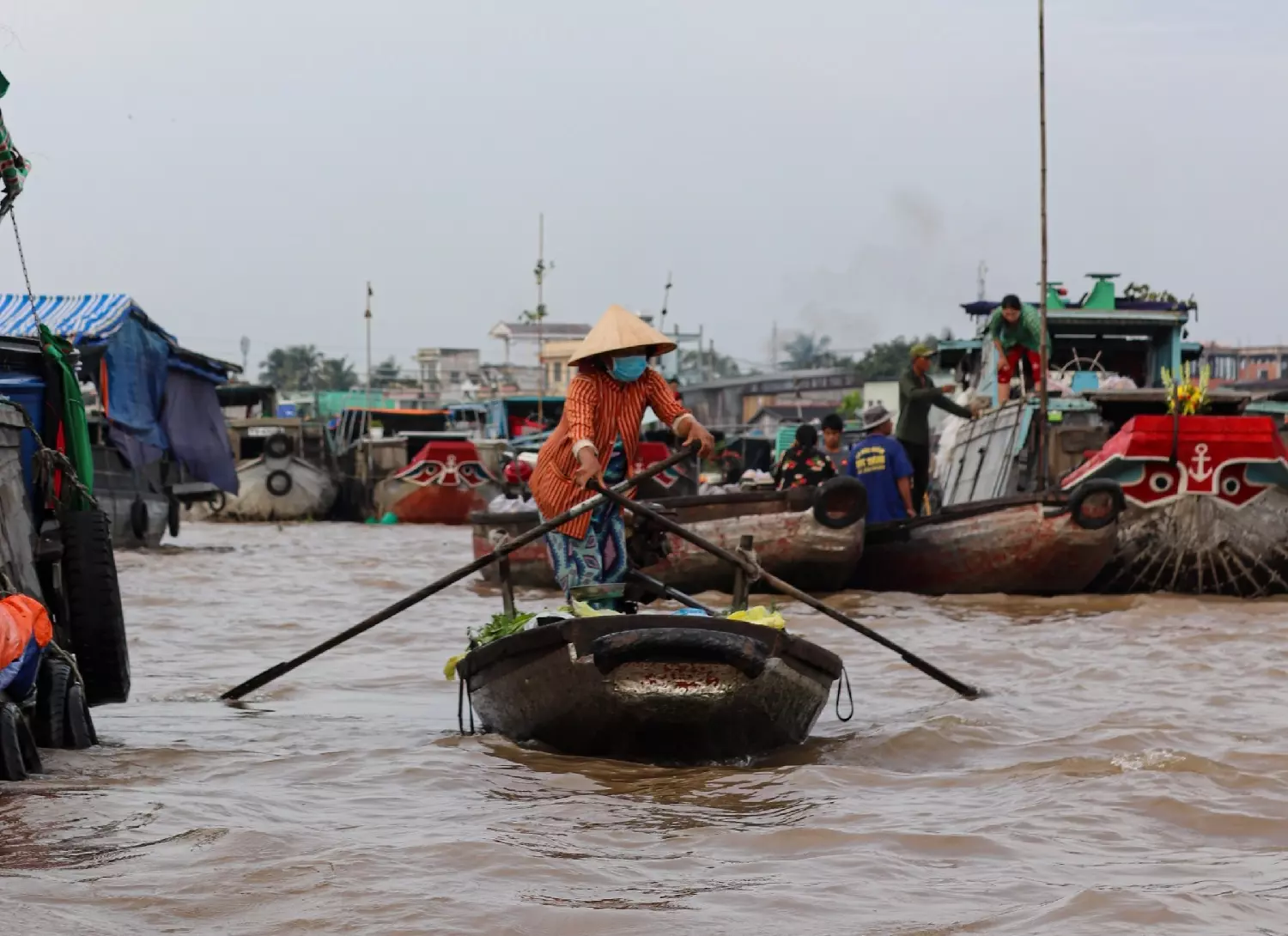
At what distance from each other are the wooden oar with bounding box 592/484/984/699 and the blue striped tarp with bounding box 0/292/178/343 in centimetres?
921

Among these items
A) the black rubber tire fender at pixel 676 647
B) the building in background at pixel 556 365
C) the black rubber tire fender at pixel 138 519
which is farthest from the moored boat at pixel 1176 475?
the building in background at pixel 556 365

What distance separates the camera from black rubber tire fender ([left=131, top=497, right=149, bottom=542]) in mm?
17234

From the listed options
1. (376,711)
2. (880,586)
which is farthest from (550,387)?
(376,711)

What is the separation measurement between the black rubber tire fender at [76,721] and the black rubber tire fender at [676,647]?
1935 mm

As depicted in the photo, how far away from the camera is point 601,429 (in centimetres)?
657

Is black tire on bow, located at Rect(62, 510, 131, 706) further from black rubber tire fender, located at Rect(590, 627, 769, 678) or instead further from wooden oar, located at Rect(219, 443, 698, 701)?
black rubber tire fender, located at Rect(590, 627, 769, 678)

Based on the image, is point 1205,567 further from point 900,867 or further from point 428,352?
point 428,352

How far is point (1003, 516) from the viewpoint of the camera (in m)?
11.5

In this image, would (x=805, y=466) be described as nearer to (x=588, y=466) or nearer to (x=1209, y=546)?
(x=1209, y=546)

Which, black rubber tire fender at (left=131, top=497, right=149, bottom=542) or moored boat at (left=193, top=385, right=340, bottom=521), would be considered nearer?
black rubber tire fender at (left=131, top=497, right=149, bottom=542)

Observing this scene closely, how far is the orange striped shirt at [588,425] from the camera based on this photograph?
645cm

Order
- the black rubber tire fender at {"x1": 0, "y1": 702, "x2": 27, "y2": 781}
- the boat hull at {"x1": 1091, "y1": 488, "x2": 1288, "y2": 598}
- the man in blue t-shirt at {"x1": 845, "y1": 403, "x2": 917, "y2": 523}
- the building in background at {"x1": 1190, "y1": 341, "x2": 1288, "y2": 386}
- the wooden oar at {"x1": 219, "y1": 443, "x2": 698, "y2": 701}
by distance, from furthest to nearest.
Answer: the building in background at {"x1": 1190, "y1": 341, "x2": 1288, "y2": 386} < the man in blue t-shirt at {"x1": 845, "y1": 403, "x2": 917, "y2": 523} < the boat hull at {"x1": 1091, "y1": 488, "x2": 1288, "y2": 598} < the wooden oar at {"x1": 219, "y1": 443, "x2": 698, "y2": 701} < the black rubber tire fender at {"x1": 0, "y1": 702, "x2": 27, "y2": 781}

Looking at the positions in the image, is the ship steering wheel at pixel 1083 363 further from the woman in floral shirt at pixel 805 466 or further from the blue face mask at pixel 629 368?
the blue face mask at pixel 629 368

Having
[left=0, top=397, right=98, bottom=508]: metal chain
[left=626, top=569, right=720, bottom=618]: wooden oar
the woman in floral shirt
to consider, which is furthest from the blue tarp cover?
[left=626, top=569, right=720, bottom=618]: wooden oar
